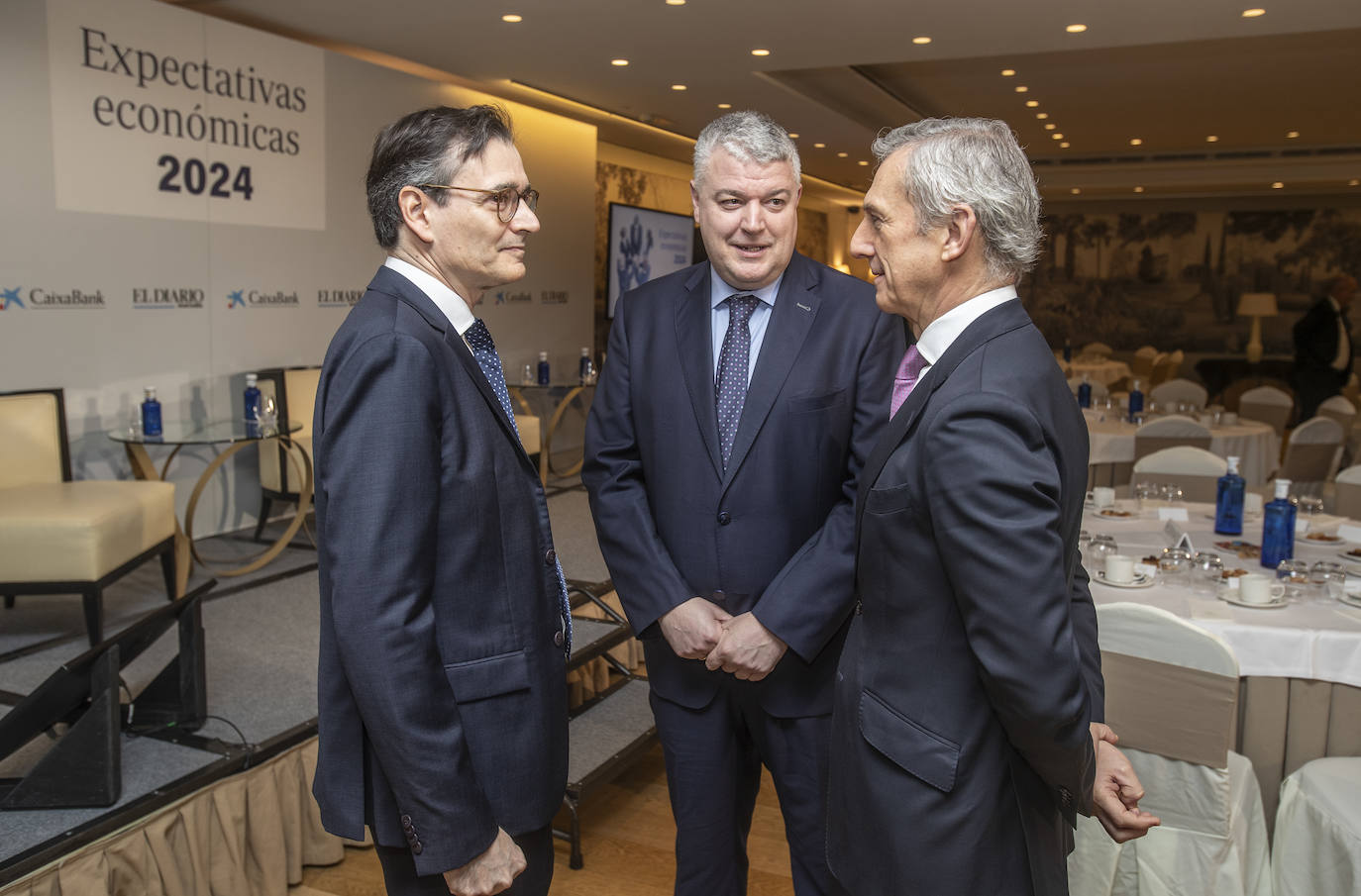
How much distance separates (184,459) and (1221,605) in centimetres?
508

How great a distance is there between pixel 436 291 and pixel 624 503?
0.69 meters

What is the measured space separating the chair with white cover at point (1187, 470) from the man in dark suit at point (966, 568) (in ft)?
11.3

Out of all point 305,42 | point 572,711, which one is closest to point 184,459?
point 305,42

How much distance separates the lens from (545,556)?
5.10 feet

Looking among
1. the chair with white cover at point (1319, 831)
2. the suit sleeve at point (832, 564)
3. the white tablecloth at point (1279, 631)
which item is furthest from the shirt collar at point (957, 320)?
the chair with white cover at point (1319, 831)

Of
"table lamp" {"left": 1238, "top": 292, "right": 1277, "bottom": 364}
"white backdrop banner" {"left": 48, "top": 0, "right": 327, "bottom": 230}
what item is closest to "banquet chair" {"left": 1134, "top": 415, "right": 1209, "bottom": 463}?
"white backdrop banner" {"left": 48, "top": 0, "right": 327, "bottom": 230}

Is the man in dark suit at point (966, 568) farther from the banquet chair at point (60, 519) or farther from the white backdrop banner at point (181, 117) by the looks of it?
the white backdrop banner at point (181, 117)

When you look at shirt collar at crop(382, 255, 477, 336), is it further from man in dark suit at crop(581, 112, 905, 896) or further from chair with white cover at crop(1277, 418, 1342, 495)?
chair with white cover at crop(1277, 418, 1342, 495)

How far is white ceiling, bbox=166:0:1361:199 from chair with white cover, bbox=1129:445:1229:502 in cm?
244

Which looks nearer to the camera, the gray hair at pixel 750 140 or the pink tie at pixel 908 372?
the pink tie at pixel 908 372

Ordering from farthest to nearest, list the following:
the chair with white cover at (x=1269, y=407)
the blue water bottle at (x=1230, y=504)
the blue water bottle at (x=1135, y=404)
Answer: the chair with white cover at (x=1269, y=407) → the blue water bottle at (x=1135, y=404) → the blue water bottle at (x=1230, y=504)

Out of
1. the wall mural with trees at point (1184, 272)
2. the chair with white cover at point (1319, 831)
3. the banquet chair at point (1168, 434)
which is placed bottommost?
the chair with white cover at point (1319, 831)

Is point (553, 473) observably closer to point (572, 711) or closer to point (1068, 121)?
point (572, 711)

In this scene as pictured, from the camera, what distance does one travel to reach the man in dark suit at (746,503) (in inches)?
74.7
